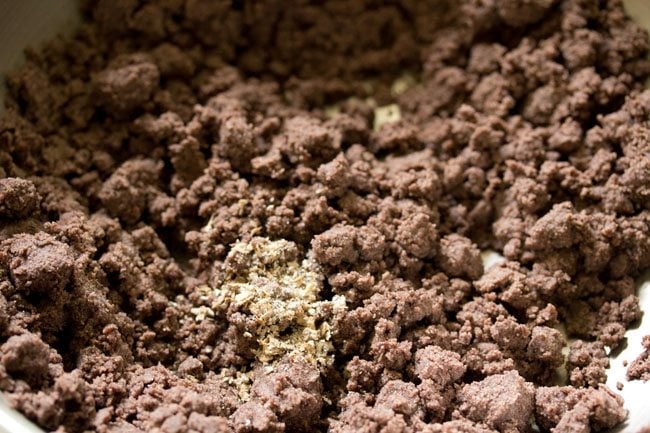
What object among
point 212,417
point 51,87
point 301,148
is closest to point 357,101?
point 301,148

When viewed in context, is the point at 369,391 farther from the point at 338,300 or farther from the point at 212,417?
the point at 212,417

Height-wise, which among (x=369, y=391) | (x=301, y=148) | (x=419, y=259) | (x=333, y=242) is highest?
(x=301, y=148)

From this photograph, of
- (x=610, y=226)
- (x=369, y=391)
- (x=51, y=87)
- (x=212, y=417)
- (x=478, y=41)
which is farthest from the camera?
(x=478, y=41)

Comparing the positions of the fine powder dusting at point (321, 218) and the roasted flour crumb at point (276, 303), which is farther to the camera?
the roasted flour crumb at point (276, 303)

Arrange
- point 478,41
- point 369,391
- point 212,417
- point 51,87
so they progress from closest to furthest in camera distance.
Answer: point 212,417
point 369,391
point 51,87
point 478,41

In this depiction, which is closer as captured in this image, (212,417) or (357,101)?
(212,417)

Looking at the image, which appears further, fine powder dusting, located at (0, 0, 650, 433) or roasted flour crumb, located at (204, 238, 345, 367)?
roasted flour crumb, located at (204, 238, 345, 367)

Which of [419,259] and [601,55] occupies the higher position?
[601,55]

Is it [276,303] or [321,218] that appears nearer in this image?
[276,303]
